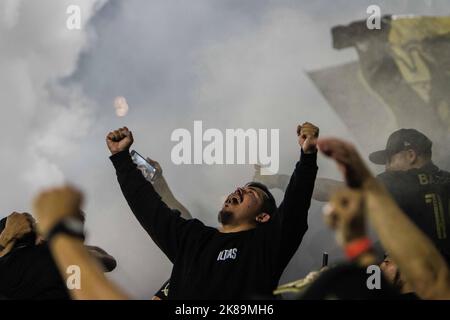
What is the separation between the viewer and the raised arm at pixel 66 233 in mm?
1307

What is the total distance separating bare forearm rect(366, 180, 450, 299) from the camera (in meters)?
1.59

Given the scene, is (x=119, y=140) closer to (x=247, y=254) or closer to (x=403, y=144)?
(x=247, y=254)

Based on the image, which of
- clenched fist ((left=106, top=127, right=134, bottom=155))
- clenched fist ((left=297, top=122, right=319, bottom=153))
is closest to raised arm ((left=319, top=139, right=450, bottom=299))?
clenched fist ((left=297, top=122, right=319, bottom=153))

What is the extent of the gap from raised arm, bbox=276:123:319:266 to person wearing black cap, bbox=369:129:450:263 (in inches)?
47.1

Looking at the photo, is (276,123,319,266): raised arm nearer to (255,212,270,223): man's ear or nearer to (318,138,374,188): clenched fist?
(255,212,270,223): man's ear

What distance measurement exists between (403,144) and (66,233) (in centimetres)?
323

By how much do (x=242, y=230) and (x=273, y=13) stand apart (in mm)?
2109

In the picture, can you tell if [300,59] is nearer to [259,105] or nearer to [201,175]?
[259,105]

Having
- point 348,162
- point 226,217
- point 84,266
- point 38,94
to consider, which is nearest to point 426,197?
point 226,217
